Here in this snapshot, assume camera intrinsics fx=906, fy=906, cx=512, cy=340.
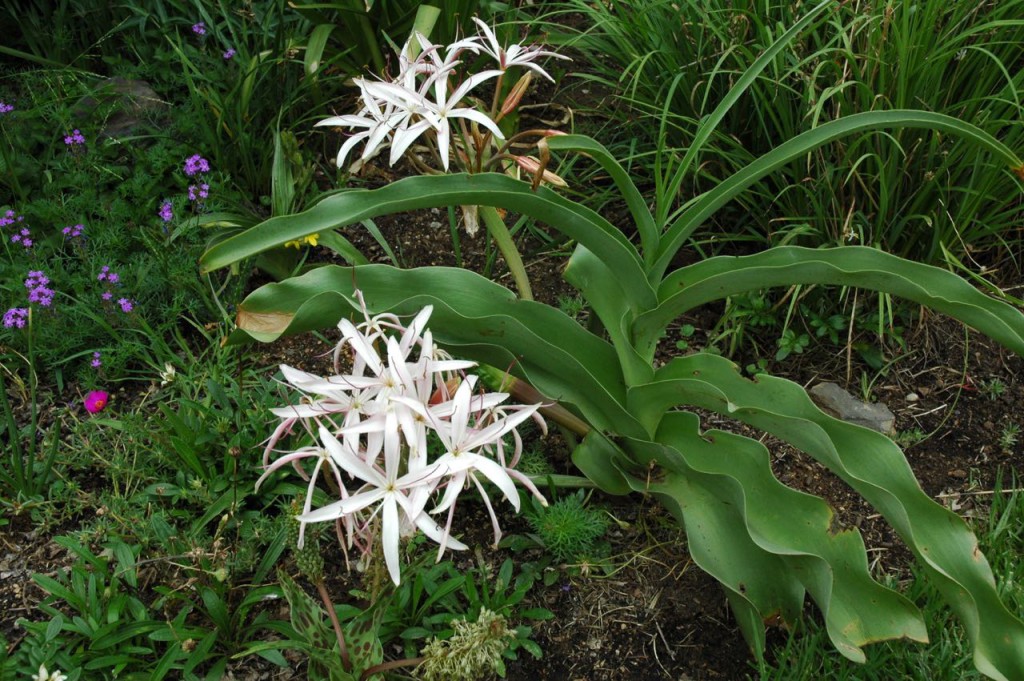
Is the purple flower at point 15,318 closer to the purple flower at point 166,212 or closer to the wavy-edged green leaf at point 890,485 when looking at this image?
the purple flower at point 166,212

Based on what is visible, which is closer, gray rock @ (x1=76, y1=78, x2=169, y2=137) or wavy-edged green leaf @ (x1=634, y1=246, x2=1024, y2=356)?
wavy-edged green leaf @ (x1=634, y1=246, x2=1024, y2=356)

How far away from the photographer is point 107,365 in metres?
2.40

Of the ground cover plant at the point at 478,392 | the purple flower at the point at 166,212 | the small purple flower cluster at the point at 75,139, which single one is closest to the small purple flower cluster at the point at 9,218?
the ground cover plant at the point at 478,392

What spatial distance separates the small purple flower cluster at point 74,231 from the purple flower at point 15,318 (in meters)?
0.28

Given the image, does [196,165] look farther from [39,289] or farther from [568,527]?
[568,527]

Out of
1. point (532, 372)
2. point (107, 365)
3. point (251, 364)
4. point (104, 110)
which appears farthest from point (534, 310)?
point (104, 110)

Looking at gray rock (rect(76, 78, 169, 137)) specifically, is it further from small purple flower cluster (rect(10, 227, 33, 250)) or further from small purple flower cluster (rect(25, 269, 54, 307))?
small purple flower cluster (rect(25, 269, 54, 307))

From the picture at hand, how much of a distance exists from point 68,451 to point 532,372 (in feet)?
3.97

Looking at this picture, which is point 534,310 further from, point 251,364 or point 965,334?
point 965,334

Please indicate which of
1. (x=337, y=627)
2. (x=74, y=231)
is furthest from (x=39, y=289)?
(x=337, y=627)

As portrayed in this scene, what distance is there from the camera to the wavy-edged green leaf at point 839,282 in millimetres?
1649

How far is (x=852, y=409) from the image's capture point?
2359mm

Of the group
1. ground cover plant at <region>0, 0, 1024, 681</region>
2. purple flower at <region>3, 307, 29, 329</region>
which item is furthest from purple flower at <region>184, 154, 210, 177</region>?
purple flower at <region>3, 307, 29, 329</region>

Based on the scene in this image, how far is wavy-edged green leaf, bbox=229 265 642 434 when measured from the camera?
169 cm
